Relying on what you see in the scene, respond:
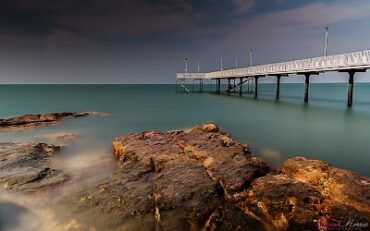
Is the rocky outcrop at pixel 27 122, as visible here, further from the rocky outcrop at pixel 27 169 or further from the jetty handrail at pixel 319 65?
the jetty handrail at pixel 319 65

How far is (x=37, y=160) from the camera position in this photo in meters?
10.9

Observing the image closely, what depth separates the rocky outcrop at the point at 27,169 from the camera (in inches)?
333

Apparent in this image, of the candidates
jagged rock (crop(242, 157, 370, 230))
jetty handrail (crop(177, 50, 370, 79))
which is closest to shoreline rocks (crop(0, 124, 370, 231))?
jagged rock (crop(242, 157, 370, 230))

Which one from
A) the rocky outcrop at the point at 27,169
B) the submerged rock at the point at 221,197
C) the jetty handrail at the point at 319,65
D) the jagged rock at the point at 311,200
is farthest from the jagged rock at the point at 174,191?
the jetty handrail at the point at 319,65

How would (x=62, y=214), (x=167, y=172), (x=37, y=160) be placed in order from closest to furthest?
(x=62, y=214) → (x=167, y=172) → (x=37, y=160)

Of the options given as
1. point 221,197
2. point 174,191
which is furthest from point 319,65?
point 174,191

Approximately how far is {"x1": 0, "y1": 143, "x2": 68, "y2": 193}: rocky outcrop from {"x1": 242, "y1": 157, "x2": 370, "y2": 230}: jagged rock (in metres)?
5.95

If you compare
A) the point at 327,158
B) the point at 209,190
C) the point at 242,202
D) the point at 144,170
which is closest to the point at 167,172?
the point at 144,170

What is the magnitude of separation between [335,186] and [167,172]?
171 inches

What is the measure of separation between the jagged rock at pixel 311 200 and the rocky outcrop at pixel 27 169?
595cm

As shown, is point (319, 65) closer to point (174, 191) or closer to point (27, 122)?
point (174, 191)

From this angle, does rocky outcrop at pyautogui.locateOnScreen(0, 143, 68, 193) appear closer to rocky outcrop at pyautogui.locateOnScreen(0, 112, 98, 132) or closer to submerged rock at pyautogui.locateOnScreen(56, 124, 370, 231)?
submerged rock at pyautogui.locateOnScreen(56, 124, 370, 231)

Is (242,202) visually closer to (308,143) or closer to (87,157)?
(87,157)

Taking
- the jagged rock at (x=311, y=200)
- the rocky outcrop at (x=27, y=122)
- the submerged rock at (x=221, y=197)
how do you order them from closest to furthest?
the jagged rock at (x=311, y=200) < the submerged rock at (x=221, y=197) < the rocky outcrop at (x=27, y=122)
